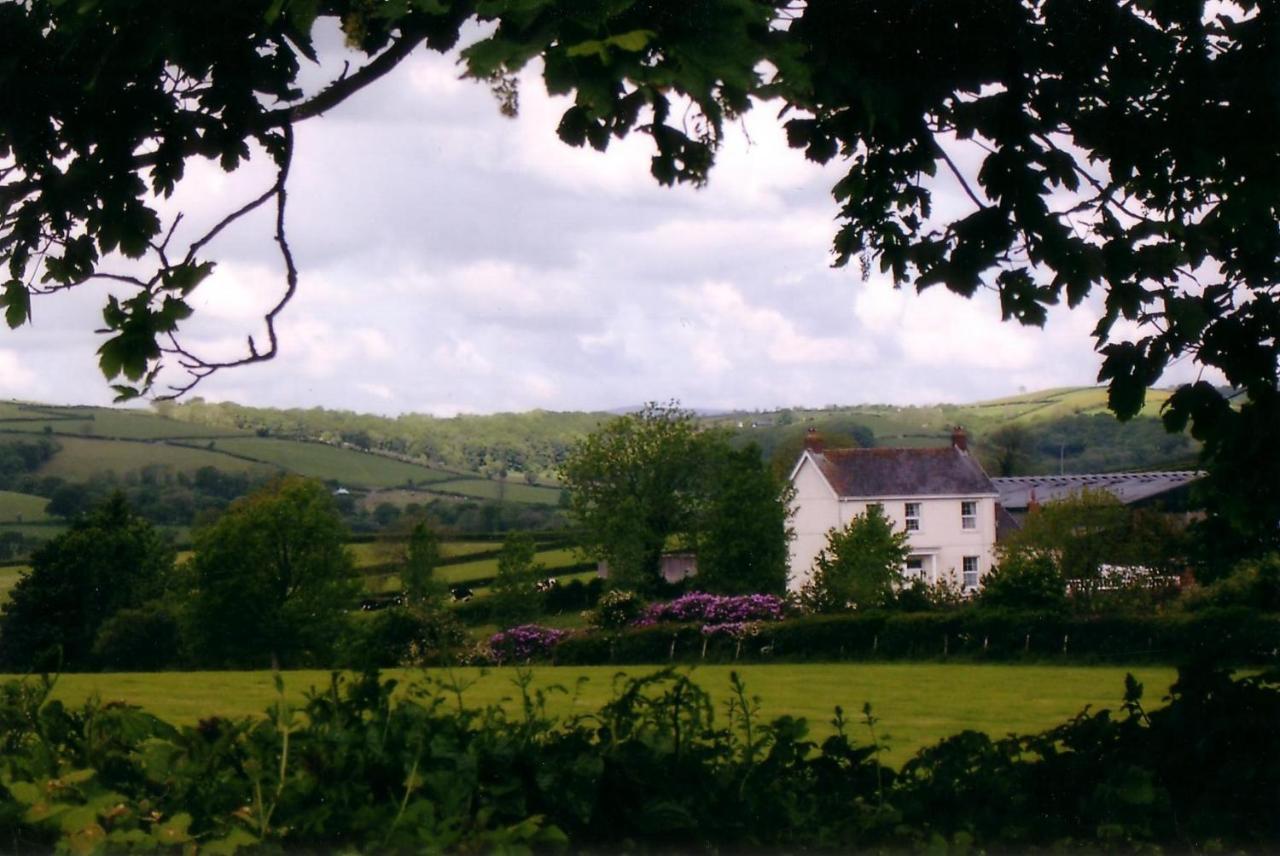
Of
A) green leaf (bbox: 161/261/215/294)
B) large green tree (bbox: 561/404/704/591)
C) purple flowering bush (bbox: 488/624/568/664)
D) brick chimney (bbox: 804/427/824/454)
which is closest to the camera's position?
green leaf (bbox: 161/261/215/294)

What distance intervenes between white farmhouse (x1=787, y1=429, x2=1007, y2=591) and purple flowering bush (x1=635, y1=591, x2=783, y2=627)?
78.1 ft

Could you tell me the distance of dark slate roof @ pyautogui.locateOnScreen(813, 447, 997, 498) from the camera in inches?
2466

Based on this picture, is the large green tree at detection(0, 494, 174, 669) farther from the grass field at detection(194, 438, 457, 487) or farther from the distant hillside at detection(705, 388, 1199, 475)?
the distant hillside at detection(705, 388, 1199, 475)

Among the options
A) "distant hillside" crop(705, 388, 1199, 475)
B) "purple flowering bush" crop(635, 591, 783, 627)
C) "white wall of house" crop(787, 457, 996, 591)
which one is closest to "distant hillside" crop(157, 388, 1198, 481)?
"distant hillside" crop(705, 388, 1199, 475)

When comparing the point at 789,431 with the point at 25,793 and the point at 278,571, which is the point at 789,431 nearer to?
the point at 278,571


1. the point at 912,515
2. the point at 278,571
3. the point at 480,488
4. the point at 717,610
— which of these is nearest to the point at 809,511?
the point at 912,515

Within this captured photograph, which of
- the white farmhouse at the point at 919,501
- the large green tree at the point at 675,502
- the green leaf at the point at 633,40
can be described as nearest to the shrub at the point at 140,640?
the green leaf at the point at 633,40

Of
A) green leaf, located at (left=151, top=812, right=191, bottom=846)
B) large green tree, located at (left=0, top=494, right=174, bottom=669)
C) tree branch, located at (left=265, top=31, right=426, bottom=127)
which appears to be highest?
tree branch, located at (left=265, top=31, right=426, bottom=127)

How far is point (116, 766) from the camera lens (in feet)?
11.8

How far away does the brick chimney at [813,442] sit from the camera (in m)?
63.4

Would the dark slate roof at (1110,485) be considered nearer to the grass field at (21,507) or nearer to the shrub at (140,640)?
the shrub at (140,640)

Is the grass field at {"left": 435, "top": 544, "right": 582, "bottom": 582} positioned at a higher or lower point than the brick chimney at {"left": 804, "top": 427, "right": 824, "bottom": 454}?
lower

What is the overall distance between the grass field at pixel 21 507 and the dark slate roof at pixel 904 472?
41.5 metres

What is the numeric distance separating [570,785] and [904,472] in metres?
62.3
